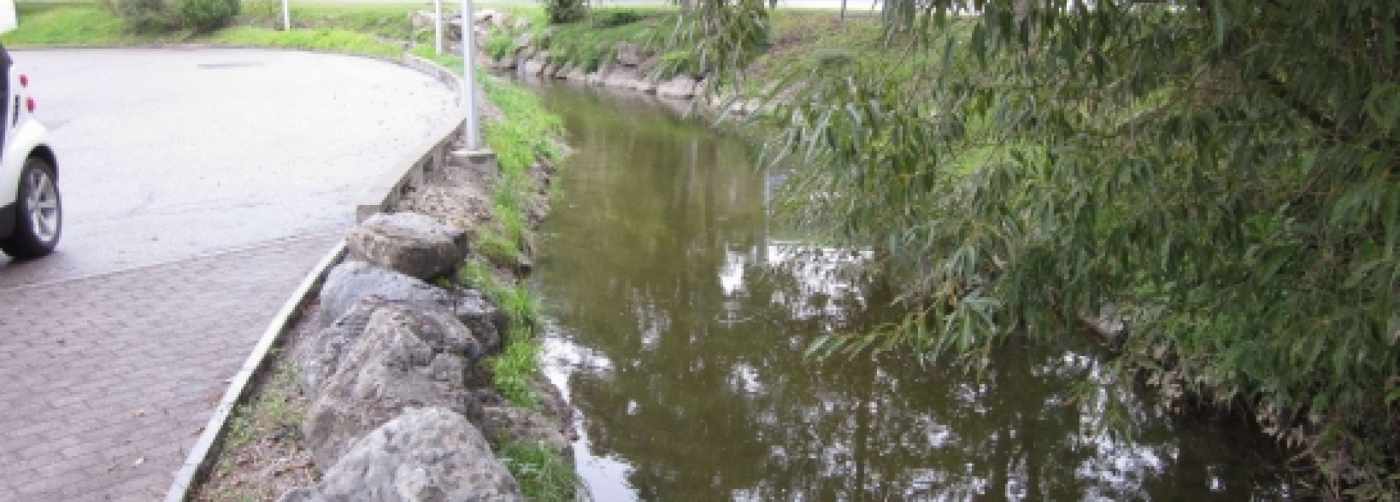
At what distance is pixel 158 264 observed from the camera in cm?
905

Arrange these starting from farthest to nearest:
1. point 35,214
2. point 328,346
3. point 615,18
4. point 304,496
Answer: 1. point 615,18
2. point 35,214
3. point 328,346
4. point 304,496

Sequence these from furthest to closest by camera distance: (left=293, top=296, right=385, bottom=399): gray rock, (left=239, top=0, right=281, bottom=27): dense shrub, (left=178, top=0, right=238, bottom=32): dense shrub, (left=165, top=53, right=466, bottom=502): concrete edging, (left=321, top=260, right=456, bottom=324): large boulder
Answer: (left=239, top=0, right=281, bottom=27): dense shrub < (left=178, top=0, right=238, bottom=32): dense shrub < (left=321, top=260, right=456, bottom=324): large boulder < (left=293, top=296, right=385, bottom=399): gray rock < (left=165, top=53, right=466, bottom=502): concrete edging

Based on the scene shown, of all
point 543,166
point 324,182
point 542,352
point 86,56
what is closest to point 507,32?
point 86,56

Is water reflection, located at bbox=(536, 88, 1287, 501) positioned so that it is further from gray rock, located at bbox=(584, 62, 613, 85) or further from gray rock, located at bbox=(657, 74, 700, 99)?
gray rock, located at bbox=(584, 62, 613, 85)

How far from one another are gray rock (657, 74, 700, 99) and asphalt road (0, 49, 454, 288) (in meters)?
6.18

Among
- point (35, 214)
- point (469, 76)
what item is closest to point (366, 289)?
point (35, 214)

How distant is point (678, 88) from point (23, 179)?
71.8 ft

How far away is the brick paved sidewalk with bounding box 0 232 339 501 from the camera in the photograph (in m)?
5.46

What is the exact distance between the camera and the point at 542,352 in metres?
9.67

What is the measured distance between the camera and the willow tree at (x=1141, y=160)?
365cm

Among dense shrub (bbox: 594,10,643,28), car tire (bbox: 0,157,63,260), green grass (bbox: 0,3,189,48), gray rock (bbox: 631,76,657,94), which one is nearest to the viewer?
car tire (bbox: 0,157,63,260)

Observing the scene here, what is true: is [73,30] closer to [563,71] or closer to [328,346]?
[563,71]

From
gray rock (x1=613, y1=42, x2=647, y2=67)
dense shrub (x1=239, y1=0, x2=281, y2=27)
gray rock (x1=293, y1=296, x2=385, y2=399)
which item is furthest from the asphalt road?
dense shrub (x1=239, y1=0, x2=281, y2=27)

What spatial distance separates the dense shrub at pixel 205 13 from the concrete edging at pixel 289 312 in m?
30.1
